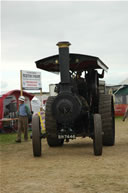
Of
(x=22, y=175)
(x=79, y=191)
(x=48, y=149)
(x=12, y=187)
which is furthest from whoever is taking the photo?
(x=48, y=149)

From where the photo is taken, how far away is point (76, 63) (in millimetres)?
8914

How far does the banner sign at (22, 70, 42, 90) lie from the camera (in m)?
16.8

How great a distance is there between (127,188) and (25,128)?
8.02 meters

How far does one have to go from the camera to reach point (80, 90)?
9227mm

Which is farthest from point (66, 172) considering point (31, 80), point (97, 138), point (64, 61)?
point (31, 80)

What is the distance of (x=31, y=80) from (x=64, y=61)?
920cm

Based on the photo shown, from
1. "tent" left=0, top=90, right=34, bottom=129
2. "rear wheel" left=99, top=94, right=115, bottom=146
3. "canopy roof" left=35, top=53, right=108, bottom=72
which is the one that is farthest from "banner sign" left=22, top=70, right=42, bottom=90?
"rear wheel" left=99, top=94, right=115, bottom=146

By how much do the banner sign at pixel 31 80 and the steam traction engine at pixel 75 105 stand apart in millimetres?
6810

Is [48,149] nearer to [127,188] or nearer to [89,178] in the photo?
[89,178]

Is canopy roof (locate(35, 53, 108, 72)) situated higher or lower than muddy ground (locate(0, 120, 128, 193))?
higher

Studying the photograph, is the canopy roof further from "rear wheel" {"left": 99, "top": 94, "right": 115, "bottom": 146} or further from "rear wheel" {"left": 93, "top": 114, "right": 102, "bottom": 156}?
"rear wheel" {"left": 93, "top": 114, "right": 102, "bottom": 156}

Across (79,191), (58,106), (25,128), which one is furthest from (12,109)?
(79,191)

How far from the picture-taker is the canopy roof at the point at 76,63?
8539mm

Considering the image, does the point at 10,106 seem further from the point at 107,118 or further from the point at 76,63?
the point at 76,63
